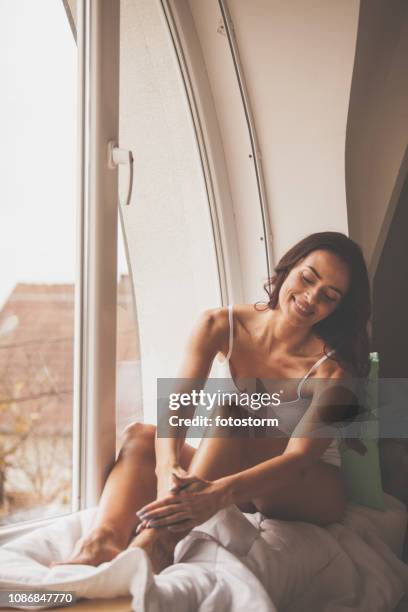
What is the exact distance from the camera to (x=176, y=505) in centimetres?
104

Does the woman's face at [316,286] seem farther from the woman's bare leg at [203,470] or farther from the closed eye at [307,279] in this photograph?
the woman's bare leg at [203,470]

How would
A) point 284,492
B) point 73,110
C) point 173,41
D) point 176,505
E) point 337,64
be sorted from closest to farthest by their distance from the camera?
point 176,505 → point 284,492 → point 73,110 → point 337,64 → point 173,41

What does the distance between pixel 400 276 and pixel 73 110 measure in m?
0.70

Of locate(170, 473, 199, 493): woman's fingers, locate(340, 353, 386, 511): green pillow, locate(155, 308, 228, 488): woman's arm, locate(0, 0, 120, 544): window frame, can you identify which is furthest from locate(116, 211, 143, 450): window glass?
locate(340, 353, 386, 511): green pillow

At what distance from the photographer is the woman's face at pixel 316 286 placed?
115cm

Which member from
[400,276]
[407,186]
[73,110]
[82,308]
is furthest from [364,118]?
[82,308]

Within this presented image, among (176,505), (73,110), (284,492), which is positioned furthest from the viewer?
(73,110)

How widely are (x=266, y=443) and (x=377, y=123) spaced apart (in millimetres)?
638

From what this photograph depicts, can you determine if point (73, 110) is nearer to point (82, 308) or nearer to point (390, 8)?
point (82, 308)

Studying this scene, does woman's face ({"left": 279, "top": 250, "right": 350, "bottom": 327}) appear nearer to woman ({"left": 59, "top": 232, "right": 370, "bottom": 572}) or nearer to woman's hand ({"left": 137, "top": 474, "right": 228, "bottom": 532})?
woman ({"left": 59, "top": 232, "right": 370, "bottom": 572})

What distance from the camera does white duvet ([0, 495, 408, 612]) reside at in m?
0.93

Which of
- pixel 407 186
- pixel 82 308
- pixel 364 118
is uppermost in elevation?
pixel 364 118

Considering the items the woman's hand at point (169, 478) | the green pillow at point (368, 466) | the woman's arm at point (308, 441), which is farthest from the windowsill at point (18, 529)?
the green pillow at point (368, 466)

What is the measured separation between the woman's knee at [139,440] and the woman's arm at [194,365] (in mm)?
54
